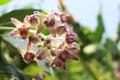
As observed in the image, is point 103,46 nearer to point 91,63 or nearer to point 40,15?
point 91,63

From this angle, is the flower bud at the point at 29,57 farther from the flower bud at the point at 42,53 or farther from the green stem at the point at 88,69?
the green stem at the point at 88,69

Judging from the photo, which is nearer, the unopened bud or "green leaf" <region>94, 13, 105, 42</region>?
the unopened bud

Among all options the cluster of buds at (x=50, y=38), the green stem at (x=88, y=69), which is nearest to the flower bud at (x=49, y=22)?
the cluster of buds at (x=50, y=38)

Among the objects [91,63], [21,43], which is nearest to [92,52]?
[91,63]

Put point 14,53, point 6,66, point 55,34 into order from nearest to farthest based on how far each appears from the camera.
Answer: point 55,34 < point 6,66 < point 14,53

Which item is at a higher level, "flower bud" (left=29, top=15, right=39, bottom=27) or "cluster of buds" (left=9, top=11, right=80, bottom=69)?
"flower bud" (left=29, top=15, right=39, bottom=27)

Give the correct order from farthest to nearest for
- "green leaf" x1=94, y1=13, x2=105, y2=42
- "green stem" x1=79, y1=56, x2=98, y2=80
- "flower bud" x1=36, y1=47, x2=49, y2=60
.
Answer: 1. "green leaf" x1=94, y1=13, x2=105, y2=42
2. "green stem" x1=79, y1=56, x2=98, y2=80
3. "flower bud" x1=36, y1=47, x2=49, y2=60

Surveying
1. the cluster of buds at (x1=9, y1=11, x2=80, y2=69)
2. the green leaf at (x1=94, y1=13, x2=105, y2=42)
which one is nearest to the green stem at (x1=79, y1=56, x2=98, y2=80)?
the green leaf at (x1=94, y1=13, x2=105, y2=42)

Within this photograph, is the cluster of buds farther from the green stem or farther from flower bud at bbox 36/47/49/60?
the green stem

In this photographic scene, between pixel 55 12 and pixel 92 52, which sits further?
pixel 92 52
